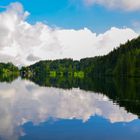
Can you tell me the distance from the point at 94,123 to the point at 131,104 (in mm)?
16620

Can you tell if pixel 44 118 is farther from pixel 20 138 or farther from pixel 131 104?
pixel 131 104

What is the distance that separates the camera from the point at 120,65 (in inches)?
7352

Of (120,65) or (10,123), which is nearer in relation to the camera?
(10,123)

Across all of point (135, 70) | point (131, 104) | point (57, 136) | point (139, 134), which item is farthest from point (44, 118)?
point (135, 70)

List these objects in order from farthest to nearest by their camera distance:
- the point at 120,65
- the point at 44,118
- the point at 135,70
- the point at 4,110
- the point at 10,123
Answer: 1. the point at 120,65
2. the point at 135,70
3. the point at 4,110
4. the point at 44,118
5. the point at 10,123

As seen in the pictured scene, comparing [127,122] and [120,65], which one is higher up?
[120,65]

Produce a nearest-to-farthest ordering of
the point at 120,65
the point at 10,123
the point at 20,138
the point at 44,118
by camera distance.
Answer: the point at 20,138 < the point at 10,123 < the point at 44,118 < the point at 120,65

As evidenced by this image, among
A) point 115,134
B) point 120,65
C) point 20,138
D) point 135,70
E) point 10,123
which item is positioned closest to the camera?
point 20,138

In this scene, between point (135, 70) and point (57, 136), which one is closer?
point (57, 136)

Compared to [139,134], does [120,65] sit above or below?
above

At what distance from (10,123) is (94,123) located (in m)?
9.29

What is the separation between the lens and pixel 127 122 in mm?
37000

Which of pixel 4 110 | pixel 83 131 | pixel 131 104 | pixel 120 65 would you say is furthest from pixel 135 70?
pixel 83 131

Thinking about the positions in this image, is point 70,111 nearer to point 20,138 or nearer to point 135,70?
point 20,138
